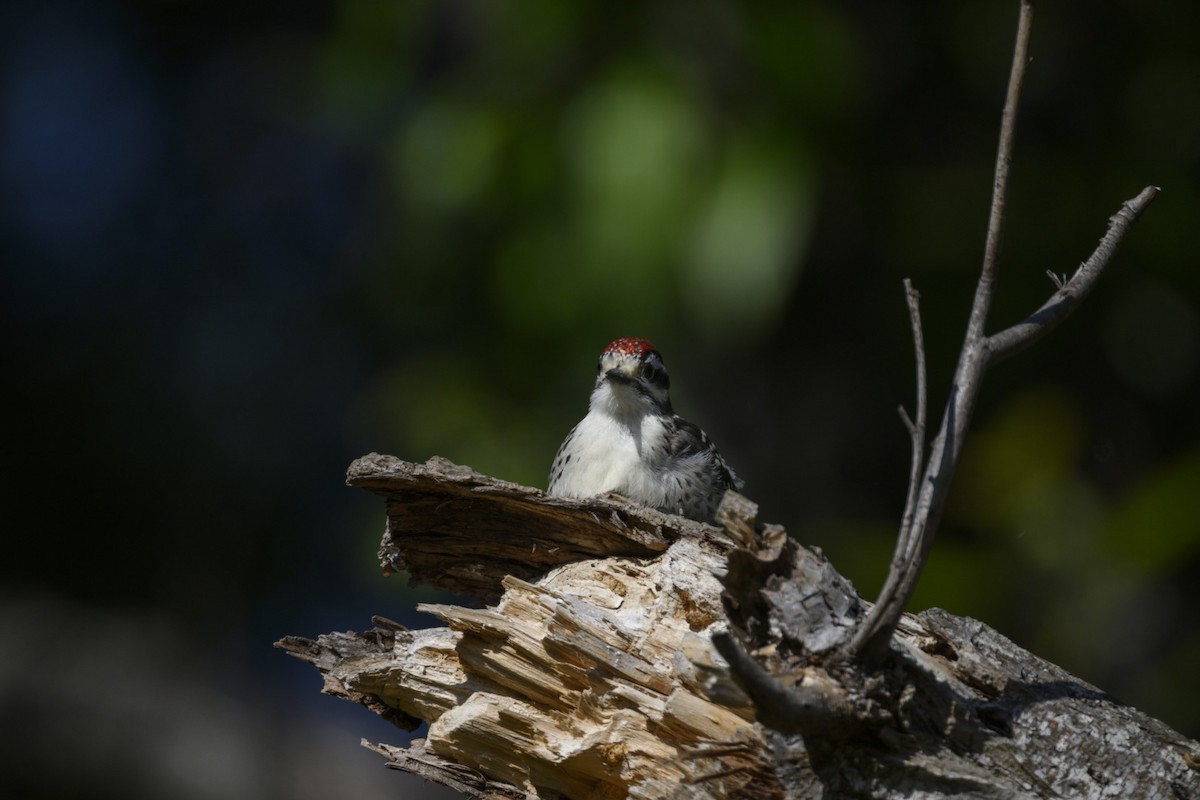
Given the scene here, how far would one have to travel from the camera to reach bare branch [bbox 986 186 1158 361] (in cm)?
251

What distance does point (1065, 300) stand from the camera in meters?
2.62

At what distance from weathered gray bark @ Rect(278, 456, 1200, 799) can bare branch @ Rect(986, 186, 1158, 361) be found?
606 mm

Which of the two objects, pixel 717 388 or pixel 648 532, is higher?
pixel 717 388

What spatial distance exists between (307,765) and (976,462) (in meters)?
4.50

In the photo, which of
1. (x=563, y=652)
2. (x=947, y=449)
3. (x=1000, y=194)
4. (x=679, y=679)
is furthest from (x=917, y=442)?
(x=563, y=652)

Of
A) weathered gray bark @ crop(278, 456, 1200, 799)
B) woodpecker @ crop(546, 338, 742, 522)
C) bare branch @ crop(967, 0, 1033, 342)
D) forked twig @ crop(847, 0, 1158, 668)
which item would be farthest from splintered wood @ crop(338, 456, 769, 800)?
woodpecker @ crop(546, 338, 742, 522)

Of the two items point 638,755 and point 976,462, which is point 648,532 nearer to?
point 638,755

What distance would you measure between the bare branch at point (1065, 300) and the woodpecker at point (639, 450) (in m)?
2.44

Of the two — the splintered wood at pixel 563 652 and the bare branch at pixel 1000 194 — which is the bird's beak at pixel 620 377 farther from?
the bare branch at pixel 1000 194

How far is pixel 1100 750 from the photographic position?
2895mm

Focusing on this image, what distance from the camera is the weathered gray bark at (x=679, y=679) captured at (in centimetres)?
258

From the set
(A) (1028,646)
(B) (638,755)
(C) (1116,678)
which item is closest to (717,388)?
(A) (1028,646)

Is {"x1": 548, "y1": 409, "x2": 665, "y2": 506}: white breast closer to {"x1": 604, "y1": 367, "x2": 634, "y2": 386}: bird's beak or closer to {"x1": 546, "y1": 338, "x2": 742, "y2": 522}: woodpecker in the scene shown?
{"x1": 546, "y1": 338, "x2": 742, "y2": 522}: woodpecker

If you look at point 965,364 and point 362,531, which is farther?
point 362,531
